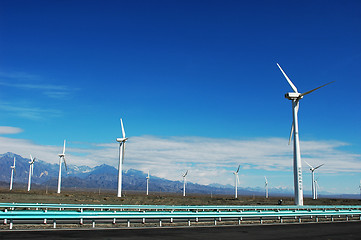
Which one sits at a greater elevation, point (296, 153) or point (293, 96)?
point (293, 96)

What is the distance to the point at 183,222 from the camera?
27453mm

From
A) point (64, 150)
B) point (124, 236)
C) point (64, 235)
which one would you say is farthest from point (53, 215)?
point (64, 150)

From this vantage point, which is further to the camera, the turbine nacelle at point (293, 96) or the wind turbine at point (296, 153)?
the turbine nacelle at point (293, 96)

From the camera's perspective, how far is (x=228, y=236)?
62.8 feet

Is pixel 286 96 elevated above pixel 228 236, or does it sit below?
above

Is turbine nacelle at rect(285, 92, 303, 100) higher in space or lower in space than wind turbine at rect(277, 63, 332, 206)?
A: higher

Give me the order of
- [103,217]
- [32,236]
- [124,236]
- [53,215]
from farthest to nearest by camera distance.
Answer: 1. [103,217]
2. [53,215]
3. [124,236]
4. [32,236]

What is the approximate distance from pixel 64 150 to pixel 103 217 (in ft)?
256

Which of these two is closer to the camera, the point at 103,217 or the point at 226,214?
the point at 103,217

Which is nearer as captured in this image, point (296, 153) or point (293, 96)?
point (296, 153)

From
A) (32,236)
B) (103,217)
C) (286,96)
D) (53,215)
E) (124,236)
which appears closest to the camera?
(32,236)

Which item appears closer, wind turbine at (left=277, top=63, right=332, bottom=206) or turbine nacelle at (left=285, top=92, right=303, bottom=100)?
wind turbine at (left=277, top=63, right=332, bottom=206)

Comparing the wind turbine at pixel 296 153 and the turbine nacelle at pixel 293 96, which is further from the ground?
the turbine nacelle at pixel 293 96

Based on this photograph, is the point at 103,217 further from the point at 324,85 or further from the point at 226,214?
the point at 324,85
